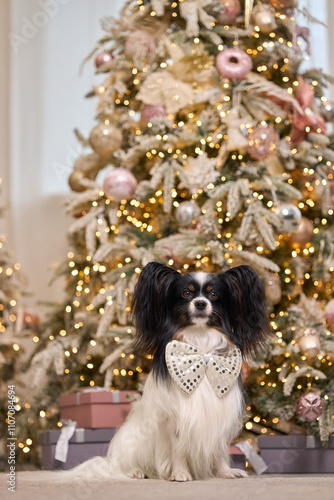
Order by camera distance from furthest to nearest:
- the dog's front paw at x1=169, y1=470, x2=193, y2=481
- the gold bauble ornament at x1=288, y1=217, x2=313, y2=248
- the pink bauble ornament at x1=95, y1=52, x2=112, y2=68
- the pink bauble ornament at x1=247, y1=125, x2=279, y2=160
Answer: the pink bauble ornament at x1=95, y1=52, x2=112, y2=68 → the gold bauble ornament at x1=288, y1=217, x2=313, y2=248 → the pink bauble ornament at x1=247, y1=125, x2=279, y2=160 → the dog's front paw at x1=169, y1=470, x2=193, y2=481

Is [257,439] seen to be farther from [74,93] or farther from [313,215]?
→ [74,93]

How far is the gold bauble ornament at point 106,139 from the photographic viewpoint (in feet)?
12.5

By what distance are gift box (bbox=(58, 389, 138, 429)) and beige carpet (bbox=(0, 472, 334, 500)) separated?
79 cm

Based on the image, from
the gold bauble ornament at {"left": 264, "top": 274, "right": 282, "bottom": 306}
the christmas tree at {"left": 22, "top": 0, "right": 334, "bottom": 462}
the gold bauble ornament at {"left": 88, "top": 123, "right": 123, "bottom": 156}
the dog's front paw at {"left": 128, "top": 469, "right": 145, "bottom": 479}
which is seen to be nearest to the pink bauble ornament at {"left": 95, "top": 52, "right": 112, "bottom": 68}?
the christmas tree at {"left": 22, "top": 0, "right": 334, "bottom": 462}

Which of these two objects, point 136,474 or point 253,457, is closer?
point 136,474

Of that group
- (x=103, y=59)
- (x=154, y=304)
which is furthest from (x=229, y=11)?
(x=154, y=304)

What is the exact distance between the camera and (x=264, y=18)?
382 centimetres

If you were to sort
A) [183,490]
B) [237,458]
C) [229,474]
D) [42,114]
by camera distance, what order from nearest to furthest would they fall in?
[183,490], [229,474], [237,458], [42,114]

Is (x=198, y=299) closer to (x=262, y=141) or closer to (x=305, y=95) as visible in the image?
(x=262, y=141)

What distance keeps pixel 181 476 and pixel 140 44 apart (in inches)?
91.8

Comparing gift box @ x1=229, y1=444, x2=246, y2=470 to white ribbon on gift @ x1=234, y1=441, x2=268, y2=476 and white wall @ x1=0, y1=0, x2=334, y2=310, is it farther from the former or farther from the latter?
white wall @ x1=0, y1=0, x2=334, y2=310

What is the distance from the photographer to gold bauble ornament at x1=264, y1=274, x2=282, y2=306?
351 cm

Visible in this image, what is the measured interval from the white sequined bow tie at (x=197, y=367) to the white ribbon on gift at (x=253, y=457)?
2.14ft

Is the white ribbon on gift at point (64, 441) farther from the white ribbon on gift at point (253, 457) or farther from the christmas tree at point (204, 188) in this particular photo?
the white ribbon on gift at point (253, 457)
